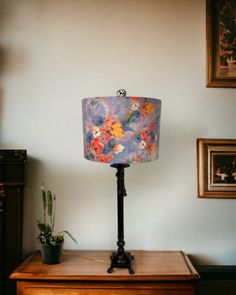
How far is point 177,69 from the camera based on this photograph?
2160 mm

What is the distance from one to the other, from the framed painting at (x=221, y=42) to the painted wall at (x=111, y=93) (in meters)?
0.05

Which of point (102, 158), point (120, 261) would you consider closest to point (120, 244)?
point (120, 261)

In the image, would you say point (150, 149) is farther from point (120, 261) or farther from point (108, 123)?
point (120, 261)

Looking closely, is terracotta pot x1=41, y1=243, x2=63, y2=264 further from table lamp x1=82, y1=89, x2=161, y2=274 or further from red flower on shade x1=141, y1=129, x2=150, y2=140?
red flower on shade x1=141, y1=129, x2=150, y2=140

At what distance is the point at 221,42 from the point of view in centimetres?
217

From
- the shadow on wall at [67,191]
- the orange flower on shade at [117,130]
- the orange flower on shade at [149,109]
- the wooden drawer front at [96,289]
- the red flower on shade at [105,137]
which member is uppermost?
the orange flower on shade at [149,109]

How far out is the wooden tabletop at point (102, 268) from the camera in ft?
5.52

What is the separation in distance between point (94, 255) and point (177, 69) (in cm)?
114

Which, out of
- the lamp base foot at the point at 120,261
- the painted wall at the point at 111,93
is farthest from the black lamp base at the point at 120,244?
the painted wall at the point at 111,93

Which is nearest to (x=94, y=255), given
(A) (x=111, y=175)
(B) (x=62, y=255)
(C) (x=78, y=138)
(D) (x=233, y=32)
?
(B) (x=62, y=255)

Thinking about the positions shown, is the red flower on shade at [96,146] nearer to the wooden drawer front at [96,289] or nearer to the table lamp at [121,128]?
the table lamp at [121,128]

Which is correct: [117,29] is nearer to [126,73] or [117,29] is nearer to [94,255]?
[126,73]

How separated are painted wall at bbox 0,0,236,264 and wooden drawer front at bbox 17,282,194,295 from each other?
433 mm

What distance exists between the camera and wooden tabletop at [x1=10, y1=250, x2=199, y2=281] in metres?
1.68
